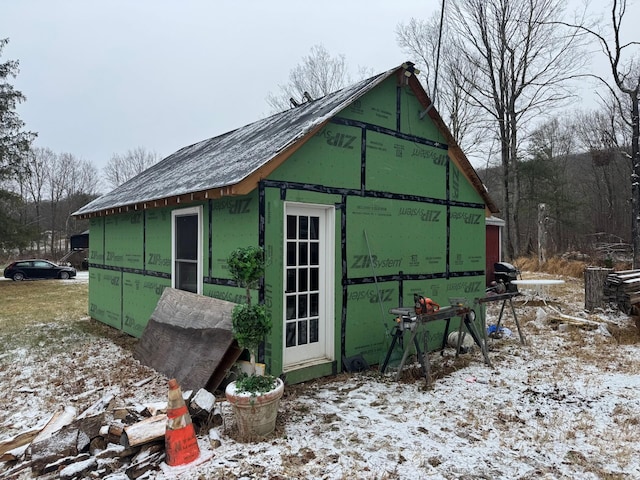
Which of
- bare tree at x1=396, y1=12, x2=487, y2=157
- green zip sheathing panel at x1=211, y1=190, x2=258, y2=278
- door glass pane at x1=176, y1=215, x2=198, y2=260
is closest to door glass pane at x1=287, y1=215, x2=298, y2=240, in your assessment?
green zip sheathing panel at x1=211, y1=190, x2=258, y2=278

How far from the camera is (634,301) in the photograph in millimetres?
8781

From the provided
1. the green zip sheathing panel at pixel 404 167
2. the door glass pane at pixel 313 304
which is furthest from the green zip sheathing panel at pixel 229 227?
the green zip sheathing panel at pixel 404 167

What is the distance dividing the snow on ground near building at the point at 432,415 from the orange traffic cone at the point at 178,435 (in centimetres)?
10

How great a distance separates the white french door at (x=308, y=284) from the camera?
5.26 meters

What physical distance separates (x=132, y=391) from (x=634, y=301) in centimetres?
1001

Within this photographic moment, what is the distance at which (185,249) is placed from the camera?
643 centimetres

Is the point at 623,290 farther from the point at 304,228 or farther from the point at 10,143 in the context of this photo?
the point at 10,143

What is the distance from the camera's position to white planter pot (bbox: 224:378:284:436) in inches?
142

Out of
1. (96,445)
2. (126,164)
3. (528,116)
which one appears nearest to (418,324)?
(96,445)

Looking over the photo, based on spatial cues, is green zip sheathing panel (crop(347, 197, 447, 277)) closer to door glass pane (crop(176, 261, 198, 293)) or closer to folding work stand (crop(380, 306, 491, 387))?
folding work stand (crop(380, 306, 491, 387))

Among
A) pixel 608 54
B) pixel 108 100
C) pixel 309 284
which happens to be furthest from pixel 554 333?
pixel 108 100

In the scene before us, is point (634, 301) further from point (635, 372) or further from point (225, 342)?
point (225, 342)

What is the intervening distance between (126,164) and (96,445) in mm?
41714

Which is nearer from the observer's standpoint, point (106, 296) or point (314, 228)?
point (314, 228)
